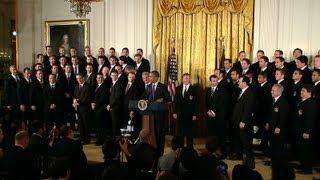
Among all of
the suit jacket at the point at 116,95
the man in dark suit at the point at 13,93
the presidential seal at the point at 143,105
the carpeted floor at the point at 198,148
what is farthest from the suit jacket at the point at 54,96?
the presidential seal at the point at 143,105

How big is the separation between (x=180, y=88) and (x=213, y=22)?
103 inches

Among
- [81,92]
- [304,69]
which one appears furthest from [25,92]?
[304,69]

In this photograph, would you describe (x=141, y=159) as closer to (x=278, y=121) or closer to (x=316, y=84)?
(x=278, y=121)

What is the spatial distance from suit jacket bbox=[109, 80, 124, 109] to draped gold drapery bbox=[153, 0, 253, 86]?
7.83ft

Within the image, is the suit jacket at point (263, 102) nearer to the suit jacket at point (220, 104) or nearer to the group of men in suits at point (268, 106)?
the group of men in suits at point (268, 106)

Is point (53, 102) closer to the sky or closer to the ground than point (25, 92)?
closer to the ground

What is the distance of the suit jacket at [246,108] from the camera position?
8086 millimetres

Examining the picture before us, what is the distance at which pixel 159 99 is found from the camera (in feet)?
28.0

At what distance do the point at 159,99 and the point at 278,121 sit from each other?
89.4 inches

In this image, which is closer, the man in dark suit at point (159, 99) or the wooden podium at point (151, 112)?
the wooden podium at point (151, 112)

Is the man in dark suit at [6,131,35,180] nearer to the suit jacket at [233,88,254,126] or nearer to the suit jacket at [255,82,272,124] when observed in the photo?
the suit jacket at [233,88,254,126]

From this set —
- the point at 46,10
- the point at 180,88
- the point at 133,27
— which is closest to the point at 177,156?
the point at 180,88

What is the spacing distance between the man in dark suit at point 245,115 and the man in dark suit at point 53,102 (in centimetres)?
454

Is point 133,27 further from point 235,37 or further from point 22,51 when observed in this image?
point 22,51
